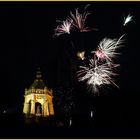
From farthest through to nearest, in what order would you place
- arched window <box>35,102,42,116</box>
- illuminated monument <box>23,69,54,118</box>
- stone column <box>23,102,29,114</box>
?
arched window <box>35,102,42,116</box>, illuminated monument <box>23,69,54,118</box>, stone column <box>23,102,29,114</box>

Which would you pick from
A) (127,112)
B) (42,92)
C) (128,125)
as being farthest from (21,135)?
(42,92)

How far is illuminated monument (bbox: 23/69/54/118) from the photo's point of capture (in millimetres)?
74688

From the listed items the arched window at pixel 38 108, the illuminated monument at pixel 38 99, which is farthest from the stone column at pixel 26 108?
the arched window at pixel 38 108

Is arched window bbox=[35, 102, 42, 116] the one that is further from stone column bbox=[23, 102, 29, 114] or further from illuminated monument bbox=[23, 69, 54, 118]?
stone column bbox=[23, 102, 29, 114]

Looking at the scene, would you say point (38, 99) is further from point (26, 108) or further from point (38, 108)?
point (26, 108)

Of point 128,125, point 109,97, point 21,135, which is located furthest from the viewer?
point 109,97

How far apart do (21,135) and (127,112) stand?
2638cm

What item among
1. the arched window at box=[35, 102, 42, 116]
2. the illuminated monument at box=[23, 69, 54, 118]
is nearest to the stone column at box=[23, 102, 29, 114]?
the illuminated monument at box=[23, 69, 54, 118]

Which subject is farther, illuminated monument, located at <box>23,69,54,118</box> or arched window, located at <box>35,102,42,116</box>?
arched window, located at <box>35,102,42,116</box>

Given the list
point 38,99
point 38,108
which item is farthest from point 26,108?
point 38,99

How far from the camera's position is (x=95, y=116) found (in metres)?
59.6

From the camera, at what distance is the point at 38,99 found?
7581cm

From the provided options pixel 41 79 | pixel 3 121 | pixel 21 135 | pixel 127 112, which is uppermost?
pixel 41 79

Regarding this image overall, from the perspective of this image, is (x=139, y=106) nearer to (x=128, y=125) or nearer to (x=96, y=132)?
(x=128, y=125)
